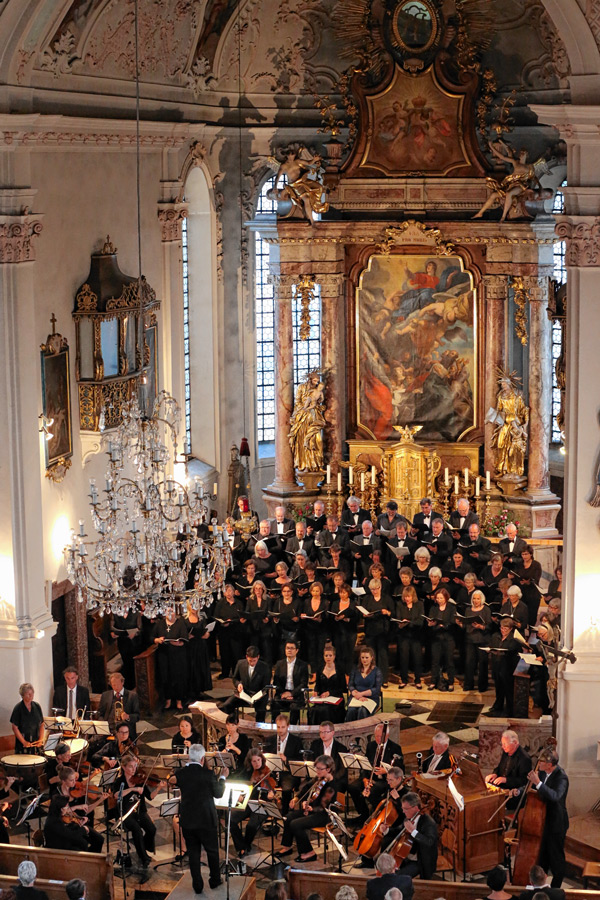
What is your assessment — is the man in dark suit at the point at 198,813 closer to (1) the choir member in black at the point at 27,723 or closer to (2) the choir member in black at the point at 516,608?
(1) the choir member in black at the point at 27,723

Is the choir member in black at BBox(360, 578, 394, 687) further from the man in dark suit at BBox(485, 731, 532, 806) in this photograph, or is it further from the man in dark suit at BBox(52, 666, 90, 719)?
the man in dark suit at BBox(485, 731, 532, 806)

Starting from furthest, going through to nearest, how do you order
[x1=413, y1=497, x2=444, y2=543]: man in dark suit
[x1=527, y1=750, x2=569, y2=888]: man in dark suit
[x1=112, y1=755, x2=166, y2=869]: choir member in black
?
[x1=413, y1=497, x2=444, y2=543]: man in dark suit
[x1=112, y1=755, x2=166, y2=869]: choir member in black
[x1=527, y1=750, x2=569, y2=888]: man in dark suit

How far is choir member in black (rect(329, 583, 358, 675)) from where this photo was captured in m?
19.0

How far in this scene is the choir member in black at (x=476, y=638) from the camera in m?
18.8

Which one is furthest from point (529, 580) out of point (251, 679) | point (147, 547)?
point (147, 547)

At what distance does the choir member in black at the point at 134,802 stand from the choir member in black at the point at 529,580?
592cm

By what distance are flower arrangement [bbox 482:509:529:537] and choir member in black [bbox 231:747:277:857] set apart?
8.77 metres

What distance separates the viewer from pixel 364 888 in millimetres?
12969

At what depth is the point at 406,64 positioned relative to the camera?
77.0 ft

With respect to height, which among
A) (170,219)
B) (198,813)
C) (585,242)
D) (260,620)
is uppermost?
(170,219)

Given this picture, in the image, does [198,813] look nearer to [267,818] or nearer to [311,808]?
[311,808]

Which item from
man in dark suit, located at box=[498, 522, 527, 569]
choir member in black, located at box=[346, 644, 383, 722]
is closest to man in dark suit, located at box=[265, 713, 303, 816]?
choir member in black, located at box=[346, 644, 383, 722]

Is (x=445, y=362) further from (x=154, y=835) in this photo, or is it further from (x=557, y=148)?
(x=154, y=835)

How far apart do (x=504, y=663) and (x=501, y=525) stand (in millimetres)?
5377
